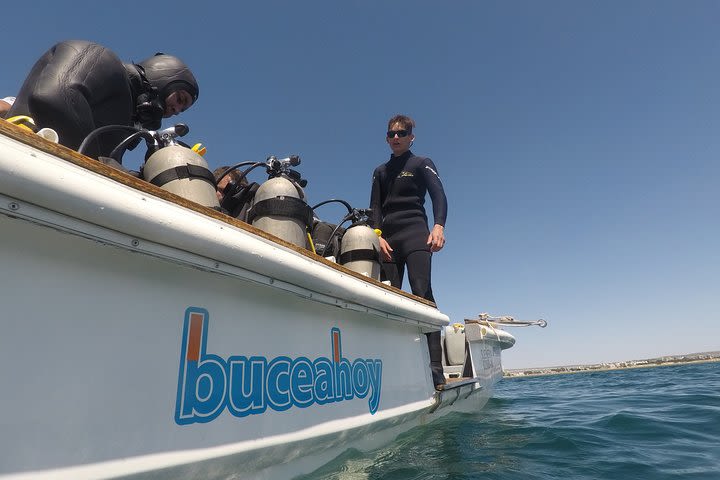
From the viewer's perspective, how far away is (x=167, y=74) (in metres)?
2.19

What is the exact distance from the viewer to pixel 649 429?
126 inches

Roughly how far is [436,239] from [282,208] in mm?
1595

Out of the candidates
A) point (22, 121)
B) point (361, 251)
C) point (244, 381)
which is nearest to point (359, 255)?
point (361, 251)

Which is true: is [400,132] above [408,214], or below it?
above

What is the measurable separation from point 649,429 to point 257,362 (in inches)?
141

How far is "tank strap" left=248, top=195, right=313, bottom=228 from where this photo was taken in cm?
205

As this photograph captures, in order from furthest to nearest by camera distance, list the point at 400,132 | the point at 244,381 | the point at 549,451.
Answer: the point at 400,132 < the point at 549,451 < the point at 244,381

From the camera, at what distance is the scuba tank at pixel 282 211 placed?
2025 mm

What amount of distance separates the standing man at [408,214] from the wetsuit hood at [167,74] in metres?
1.87

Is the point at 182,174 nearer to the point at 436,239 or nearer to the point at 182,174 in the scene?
the point at 182,174

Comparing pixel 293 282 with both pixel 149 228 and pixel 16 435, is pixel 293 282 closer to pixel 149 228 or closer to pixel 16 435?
pixel 149 228

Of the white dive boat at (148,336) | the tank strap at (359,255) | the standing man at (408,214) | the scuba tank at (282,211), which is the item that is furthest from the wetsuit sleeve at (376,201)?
the white dive boat at (148,336)

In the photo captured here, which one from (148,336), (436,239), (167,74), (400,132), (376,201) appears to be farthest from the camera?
(376,201)

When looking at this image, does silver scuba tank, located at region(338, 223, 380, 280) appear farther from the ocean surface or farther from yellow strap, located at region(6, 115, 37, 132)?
yellow strap, located at region(6, 115, 37, 132)
